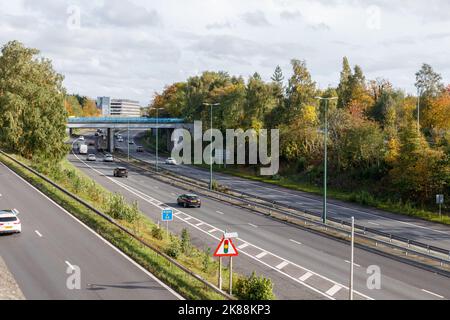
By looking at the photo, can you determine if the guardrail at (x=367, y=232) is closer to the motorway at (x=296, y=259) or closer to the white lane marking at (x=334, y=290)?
the motorway at (x=296, y=259)

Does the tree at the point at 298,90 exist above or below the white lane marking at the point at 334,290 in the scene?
above

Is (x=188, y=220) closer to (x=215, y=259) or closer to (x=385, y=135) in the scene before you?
(x=215, y=259)

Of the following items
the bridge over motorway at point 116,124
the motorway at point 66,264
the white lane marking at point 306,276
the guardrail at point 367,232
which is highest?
the bridge over motorway at point 116,124

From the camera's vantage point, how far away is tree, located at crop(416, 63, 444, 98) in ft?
258

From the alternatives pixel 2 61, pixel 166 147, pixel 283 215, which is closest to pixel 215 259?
pixel 283 215

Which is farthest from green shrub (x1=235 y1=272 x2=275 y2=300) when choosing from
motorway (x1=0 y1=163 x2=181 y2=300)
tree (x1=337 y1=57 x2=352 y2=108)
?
tree (x1=337 y1=57 x2=352 y2=108)

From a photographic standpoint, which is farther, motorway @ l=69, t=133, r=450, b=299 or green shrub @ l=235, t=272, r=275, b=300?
motorway @ l=69, t=133, r=450, b=299

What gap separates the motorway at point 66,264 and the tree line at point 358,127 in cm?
3343

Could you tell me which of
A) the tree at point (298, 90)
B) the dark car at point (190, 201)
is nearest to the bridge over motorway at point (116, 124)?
the tree at point (298, 90)

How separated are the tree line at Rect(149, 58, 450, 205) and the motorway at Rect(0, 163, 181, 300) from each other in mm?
33429

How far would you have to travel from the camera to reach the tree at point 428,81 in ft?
258

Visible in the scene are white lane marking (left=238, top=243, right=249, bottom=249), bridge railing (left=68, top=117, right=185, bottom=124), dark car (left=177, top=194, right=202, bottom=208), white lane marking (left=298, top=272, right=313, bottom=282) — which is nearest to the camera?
white lane marking (left=298, top=272, right=313, bottom=282)

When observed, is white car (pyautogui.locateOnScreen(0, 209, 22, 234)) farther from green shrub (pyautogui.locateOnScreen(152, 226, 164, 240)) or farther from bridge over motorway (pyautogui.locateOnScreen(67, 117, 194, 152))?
bridge over motorway (pyautogui.locateOnScreen(67, 117, 194, 152))

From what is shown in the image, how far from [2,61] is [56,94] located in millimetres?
12331
